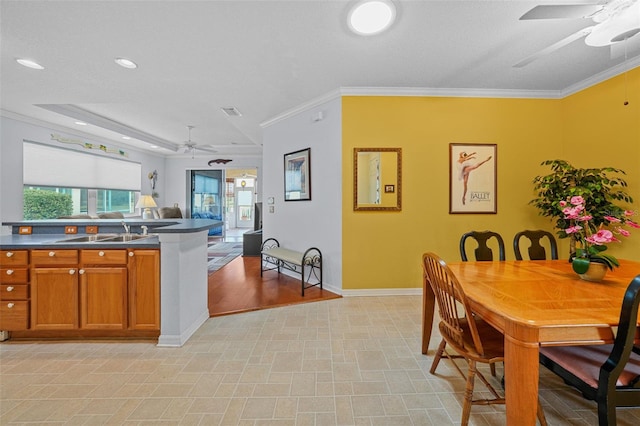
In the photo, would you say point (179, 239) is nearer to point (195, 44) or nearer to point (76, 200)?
point (195, 44)

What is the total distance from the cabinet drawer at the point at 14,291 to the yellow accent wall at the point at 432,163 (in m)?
3.10

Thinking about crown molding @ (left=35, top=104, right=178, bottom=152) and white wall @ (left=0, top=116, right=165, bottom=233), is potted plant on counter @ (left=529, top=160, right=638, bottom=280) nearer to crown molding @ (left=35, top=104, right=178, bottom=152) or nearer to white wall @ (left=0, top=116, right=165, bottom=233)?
crown molding @ (left=35, top=104, right=178, bottom=152)

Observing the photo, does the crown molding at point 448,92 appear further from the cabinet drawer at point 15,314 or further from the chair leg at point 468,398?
the cabinet drawer at point 15,314

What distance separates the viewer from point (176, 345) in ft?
7.88

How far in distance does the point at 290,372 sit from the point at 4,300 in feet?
8.29

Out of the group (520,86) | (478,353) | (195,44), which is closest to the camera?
(478,353)

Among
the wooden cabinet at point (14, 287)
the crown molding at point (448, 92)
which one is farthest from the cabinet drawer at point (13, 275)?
the crown molding at point (448, 92)

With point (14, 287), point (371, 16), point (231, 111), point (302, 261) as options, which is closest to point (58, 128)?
point (231, 111)

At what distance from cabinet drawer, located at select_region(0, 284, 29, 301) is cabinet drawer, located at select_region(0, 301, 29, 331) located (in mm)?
48

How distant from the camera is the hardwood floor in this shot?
3303mm

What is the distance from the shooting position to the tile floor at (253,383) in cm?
163

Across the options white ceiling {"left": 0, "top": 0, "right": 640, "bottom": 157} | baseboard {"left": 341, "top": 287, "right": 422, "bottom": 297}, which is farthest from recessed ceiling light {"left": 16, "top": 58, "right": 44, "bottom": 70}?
baseboard {"left": 341, "top": 287, "right": 422, "bottom": 297}

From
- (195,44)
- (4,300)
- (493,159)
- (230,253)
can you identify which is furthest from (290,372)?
(230,253)

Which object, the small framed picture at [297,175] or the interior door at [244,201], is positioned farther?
the interior door at [244,201]
